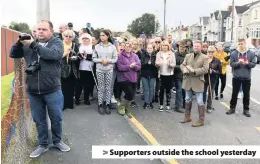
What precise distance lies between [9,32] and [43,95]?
15.8 m

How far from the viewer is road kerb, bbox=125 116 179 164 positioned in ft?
16.2

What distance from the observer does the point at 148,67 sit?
8.15 meters

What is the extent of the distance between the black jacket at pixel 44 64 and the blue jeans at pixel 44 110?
5.3 inches

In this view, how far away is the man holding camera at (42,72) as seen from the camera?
4484mm

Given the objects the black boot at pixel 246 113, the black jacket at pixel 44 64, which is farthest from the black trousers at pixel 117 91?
the black jacket at pixel 44 64

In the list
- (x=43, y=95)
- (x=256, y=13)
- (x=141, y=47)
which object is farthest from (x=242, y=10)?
(x=43, y=95)

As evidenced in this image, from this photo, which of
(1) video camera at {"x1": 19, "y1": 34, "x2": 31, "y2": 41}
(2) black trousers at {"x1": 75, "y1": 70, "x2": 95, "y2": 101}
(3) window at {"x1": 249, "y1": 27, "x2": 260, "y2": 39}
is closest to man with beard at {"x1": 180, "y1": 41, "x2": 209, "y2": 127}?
(2) black trousers at {"x1": 75, "y1": 70, "x2": 95, "y2": 101}

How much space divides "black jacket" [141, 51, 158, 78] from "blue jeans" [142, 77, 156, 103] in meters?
0.11

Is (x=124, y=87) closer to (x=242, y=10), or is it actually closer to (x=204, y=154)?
(x=204, y=154)

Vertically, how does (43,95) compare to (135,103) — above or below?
above

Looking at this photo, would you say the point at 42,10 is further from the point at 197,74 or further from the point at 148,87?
the point at 148,87

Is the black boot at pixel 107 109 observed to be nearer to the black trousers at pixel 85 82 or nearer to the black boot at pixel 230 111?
the black trousers at pixel 85 82

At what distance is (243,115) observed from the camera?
797 cm

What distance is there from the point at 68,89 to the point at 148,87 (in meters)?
1.96
